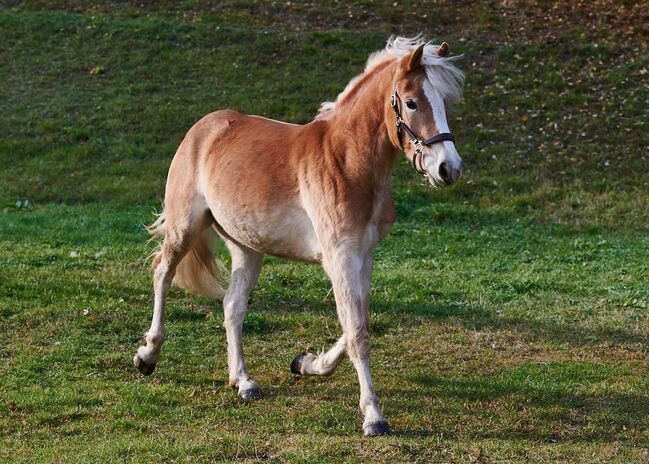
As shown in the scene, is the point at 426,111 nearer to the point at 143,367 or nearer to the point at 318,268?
the point at 143,367

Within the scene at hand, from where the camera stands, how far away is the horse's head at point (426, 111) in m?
6.04

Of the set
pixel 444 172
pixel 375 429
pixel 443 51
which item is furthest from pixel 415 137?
pixel 375 429

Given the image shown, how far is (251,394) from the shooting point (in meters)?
7.21

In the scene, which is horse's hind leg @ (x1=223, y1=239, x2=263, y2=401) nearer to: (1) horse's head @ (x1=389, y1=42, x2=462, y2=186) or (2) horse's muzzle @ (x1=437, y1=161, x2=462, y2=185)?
A: (1) horse's head @ (x1=389, y1=42, x2=462, y2=186)

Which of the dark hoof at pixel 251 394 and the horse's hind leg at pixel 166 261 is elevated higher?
the horse's hind leg at pixel 166 261

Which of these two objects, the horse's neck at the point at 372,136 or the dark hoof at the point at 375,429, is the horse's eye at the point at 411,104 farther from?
the dark hoof at the point at 375,429

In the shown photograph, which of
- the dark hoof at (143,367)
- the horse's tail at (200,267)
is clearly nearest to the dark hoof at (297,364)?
Result: the dark hoof at (143,367)

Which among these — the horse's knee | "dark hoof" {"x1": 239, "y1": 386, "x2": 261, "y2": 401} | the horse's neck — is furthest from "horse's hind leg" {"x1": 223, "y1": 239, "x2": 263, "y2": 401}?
the horse's neck

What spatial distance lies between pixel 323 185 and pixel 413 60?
1065 millimetres

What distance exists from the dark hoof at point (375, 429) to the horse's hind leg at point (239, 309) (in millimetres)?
1229

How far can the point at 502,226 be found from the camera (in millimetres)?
14438

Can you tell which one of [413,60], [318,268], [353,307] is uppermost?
[413,60]

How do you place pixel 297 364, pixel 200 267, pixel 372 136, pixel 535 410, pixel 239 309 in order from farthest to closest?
pixel 200 267
pixel 239 309
pixel 297 364
pixel 535 410
pixel 372 136

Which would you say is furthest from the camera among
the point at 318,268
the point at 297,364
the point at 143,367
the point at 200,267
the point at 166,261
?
the point at 318,268
